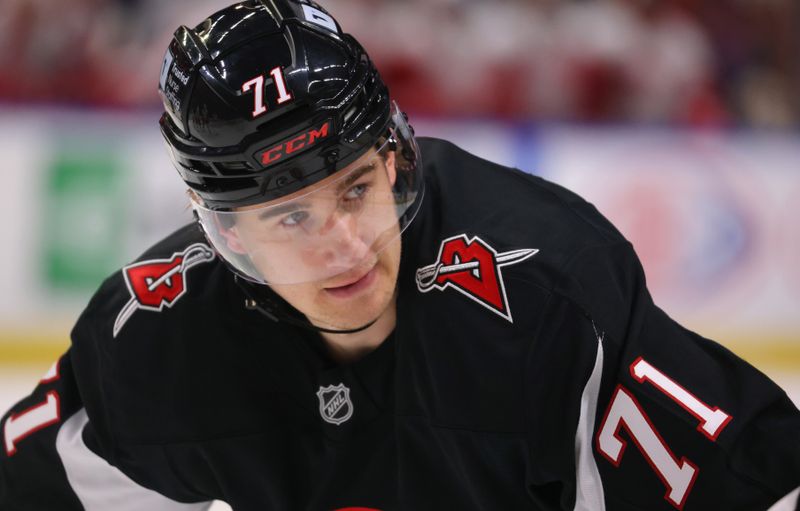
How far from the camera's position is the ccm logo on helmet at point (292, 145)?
142 cm

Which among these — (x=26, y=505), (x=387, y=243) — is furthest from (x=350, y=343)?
(x=26, y=505)

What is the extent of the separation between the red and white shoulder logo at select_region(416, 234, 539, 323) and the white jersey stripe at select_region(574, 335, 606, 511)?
13cm

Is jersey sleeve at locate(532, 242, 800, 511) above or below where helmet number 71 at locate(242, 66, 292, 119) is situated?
below

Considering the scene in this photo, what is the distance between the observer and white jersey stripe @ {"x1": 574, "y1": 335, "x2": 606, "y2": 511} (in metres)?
1.42

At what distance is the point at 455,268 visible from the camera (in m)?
1.52

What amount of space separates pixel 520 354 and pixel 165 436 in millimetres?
593

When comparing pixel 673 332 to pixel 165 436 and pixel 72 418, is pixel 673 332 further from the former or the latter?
pixel 72 418

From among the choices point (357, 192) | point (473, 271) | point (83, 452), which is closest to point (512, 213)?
point (473, 271)

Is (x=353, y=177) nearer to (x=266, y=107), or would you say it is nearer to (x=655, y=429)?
(x=266, y=107)

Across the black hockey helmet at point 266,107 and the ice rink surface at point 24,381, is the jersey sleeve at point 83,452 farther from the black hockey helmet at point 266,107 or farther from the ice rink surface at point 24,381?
the ice rink surface at point 24,381

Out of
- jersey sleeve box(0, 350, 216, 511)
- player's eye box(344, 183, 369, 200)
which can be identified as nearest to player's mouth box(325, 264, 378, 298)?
player's eye box(344, 183, 369, 200)

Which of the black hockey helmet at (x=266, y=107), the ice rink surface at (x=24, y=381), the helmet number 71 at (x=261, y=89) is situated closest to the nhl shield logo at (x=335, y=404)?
the black hockey helmet at (x=266, y=107)

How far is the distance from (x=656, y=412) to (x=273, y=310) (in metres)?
0.58

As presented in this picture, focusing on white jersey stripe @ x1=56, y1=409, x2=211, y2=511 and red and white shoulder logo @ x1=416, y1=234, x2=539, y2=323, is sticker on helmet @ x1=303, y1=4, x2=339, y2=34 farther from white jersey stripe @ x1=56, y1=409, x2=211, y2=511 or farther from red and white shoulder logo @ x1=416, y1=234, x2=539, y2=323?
white jersey stripe @ x1=56, y1=409, x2=211, y2=511
